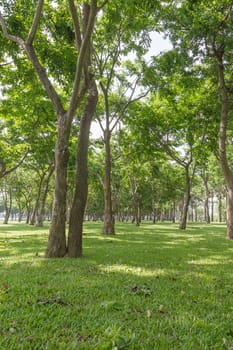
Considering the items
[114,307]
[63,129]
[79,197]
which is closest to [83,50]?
[63,129]

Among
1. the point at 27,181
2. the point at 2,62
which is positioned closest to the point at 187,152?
the point at 2,62

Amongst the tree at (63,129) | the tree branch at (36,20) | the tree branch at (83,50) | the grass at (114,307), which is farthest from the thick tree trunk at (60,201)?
the tree branch at (36,20)

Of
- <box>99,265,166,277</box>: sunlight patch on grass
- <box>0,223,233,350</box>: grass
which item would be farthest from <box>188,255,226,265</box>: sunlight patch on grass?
<box>99,265,166,277</box>: sunlight patch on grass

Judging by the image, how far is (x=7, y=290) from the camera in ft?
14.5

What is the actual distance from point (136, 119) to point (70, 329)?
736 inches

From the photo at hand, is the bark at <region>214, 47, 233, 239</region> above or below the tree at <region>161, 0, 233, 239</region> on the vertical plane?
below

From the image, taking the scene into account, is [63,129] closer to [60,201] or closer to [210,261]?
[60,201]

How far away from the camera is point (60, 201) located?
25.9ft

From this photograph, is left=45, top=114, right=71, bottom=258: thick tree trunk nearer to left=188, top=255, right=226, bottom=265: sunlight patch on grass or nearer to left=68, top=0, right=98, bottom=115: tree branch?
left=68, top=0, right=98, bottom=115: tree branch

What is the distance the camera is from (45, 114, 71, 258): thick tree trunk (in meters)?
7.79

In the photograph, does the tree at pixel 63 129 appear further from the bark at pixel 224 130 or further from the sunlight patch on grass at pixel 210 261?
the bark at pixel 224 130

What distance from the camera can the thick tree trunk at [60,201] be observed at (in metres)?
7.79

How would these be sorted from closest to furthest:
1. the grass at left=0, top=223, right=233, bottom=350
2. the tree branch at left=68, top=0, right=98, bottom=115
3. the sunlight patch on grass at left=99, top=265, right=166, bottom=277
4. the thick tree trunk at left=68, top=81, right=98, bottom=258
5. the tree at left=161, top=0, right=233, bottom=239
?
1. the grass at left=0, top=223, right=233, bottom=350
2. the sunlight patch on grass at left=99, top=265, right=166, bottom=277
3. the tree branch at left=68, top=0, right=98, bottom=115
4. the thick tree trunk at left=68, top=81, right=98, bottom=258
5. the tree at left=161, top=0, right=233, bottom=239

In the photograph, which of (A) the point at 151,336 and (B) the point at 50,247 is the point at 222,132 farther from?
(A) the point at 151,336
